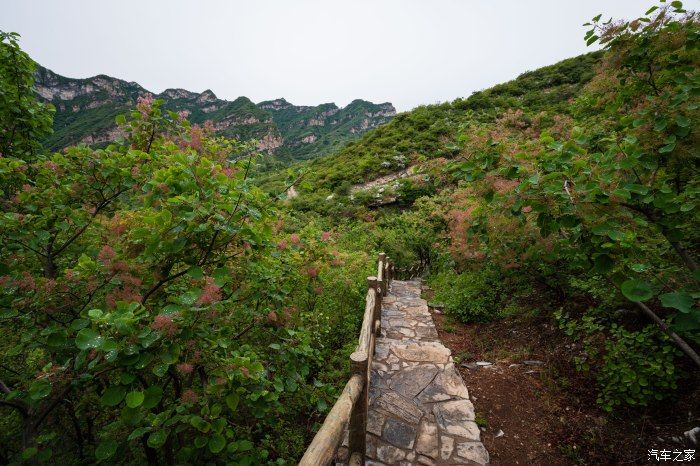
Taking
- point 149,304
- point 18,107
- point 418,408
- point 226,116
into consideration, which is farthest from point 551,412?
point 226,116

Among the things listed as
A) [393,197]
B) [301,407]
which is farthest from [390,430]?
[393,197]

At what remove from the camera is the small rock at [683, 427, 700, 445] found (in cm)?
233

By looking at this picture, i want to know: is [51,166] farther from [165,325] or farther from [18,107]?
[18,107]

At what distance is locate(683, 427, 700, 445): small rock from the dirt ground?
0.04 m

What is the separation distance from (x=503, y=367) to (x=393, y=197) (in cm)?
1150

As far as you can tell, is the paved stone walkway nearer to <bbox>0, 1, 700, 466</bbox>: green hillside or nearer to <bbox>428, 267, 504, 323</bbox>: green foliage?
<bbox>0, 1, 700, 466</bbox>: green hillside

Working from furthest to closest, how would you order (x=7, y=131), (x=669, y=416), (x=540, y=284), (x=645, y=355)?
(x=540, y=284)
(x=7, y=131)
(x=645, y=355)
(x=669, y=416)

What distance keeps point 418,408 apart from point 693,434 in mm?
2329

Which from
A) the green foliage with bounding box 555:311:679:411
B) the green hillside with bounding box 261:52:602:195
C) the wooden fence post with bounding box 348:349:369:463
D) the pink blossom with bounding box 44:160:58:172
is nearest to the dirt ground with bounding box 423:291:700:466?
the green foliage with bounding box 555:311:679:411

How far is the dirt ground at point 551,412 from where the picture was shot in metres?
2.52

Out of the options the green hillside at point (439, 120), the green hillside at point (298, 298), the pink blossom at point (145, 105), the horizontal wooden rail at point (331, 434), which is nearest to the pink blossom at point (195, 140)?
the green hillside at point (298, 298)

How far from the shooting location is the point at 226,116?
81.6 m

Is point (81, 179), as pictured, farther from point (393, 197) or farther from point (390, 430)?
point (393, 197)

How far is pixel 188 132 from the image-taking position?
297 cm
